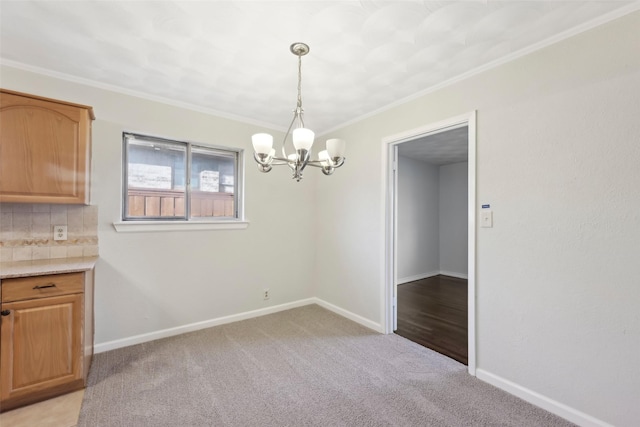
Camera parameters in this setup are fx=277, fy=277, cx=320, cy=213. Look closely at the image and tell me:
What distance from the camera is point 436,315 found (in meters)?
3.66

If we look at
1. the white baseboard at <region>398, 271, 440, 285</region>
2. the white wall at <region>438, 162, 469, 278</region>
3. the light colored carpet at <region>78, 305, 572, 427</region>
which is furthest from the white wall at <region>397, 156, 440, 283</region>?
the light colored carpet at <region>78, 305, 572, 427</region>

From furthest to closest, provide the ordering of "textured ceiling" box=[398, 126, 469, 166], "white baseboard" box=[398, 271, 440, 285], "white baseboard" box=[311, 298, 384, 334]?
1. "white baseboard" box=[398, 271, 440, 285]
2. "textured ceiling" box=[398, 126, 469, 166]
3. "white baseboard" box=[311, 298, 384, 334]

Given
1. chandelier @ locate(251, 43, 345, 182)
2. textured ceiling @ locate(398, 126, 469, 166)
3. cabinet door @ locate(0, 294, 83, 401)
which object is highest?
textured ceiling @ locate(398, 126, 469, 166)

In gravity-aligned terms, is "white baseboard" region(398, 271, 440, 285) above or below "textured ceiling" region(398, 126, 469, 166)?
below

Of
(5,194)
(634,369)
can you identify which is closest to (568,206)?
(634,369)

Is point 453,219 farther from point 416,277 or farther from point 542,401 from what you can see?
point 542,401

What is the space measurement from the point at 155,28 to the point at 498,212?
275 cm

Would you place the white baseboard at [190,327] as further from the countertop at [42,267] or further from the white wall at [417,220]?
the white wall at [417,220]

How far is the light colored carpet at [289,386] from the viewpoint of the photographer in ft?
5.88

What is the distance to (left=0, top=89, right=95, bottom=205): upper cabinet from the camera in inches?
78.3

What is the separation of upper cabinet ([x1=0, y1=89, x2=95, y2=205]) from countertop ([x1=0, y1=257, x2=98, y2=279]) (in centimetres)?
48

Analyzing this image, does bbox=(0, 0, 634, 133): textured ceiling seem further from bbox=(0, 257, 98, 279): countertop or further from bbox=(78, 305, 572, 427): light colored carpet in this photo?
bbox=(78, 305, 572, 427): light colored carpet

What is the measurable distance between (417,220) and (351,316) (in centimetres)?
305

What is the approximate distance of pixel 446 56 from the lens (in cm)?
209
